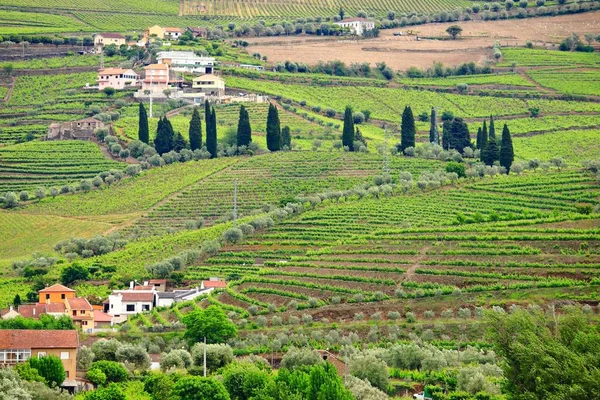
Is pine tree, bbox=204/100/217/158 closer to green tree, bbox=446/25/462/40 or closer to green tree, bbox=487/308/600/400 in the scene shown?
green tree, bbox=487/308/600/400

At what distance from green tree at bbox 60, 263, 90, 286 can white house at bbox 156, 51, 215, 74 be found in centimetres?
6048

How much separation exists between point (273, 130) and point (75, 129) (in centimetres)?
1986

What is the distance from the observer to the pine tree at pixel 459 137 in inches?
5300

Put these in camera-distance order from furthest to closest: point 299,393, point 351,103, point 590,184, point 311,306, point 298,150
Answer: point 351,103, point 298,150, point 590,184, point 311,306, point 299,393

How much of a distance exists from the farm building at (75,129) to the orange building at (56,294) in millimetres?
44137

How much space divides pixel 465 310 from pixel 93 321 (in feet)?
69.8

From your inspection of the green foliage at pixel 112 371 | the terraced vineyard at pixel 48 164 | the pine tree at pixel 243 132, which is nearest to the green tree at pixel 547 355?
the green foliage at pixel 112 371

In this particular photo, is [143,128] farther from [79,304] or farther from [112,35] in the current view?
[112,35]

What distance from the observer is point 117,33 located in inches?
7067

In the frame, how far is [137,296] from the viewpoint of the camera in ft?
320

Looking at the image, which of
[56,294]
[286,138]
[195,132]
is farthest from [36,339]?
[286,138]

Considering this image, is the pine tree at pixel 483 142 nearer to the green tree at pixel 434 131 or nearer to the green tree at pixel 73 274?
the green tree at pixel 434 131

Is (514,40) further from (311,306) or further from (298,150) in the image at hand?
(311,306)

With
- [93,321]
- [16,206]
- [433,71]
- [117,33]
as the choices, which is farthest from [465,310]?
[117,33]
